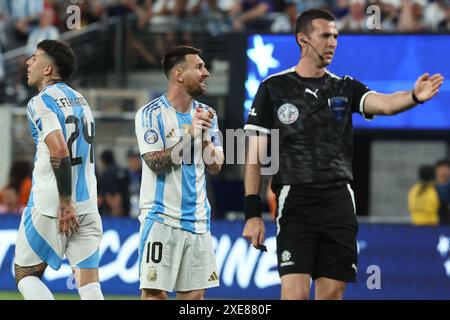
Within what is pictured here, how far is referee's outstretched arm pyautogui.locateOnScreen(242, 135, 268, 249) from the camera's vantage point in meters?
8.46

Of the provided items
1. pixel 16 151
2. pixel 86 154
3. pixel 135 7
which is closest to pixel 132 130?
pixel 16 151

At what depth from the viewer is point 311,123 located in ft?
28.1

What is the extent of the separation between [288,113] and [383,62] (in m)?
8.29

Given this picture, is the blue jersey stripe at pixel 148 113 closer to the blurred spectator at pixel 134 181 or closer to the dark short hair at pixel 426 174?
the dark short hair at pixel 426 174

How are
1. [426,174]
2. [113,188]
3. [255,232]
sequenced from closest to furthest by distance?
[255,232] → [426,174] → [113,188]

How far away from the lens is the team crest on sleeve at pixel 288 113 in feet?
28.1

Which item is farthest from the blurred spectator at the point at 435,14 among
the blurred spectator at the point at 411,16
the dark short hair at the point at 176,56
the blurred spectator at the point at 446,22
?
the dark short hair at the point at 176,56

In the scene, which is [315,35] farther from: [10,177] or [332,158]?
[10,177]

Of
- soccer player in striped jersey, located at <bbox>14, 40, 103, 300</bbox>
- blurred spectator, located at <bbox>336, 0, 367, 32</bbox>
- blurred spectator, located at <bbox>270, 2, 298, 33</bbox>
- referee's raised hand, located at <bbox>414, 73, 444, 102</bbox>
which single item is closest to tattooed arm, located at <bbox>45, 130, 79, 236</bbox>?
soccer player in striped jersey, located at <bbox>14, 40, 103, 300</bbox>

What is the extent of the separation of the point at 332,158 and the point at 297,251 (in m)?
0.70

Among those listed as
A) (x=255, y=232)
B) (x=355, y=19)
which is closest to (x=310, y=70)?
(x=255, y=232)

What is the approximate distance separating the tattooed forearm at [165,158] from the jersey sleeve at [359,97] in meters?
1.23

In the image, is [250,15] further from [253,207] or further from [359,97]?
[253,207]

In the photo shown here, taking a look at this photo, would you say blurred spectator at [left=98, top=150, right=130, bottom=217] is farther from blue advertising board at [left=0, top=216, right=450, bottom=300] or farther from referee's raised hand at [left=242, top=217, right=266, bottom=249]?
referee's raised hand at [left=242, top=217, right=266, bottom=249]
